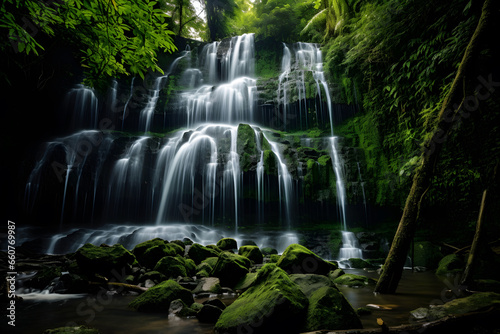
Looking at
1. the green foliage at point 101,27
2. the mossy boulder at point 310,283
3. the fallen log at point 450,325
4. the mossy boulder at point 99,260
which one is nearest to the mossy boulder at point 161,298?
the mossy boulder at point 99,260

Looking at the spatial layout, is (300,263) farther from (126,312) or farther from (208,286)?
(126,312)

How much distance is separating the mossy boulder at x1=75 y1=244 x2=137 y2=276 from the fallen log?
4.44m

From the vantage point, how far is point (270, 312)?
245 centimetres

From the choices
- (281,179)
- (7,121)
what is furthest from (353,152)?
(7,121)

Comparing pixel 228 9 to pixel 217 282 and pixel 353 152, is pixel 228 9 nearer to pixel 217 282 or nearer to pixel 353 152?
pixel 353 152

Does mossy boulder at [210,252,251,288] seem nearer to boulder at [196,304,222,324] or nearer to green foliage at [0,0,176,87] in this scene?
boulder at [196,304,222,324]

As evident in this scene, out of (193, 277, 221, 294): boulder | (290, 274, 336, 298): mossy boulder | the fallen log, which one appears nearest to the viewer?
the fallen log

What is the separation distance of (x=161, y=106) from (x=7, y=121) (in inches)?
303

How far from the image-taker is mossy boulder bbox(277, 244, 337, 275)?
4809mm

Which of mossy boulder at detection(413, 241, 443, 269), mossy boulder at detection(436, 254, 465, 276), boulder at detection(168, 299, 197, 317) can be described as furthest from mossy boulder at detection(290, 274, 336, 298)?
mossy boulder at detection(413, 241, 443, 269)

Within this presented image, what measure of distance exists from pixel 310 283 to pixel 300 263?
5.00 feet

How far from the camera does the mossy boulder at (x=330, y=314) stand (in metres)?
2.46

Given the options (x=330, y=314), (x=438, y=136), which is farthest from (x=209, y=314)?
(x=438, y=136)

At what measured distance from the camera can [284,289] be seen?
273 cm
